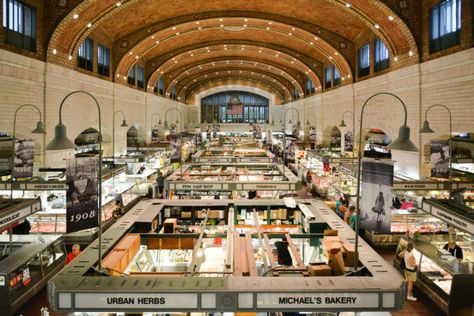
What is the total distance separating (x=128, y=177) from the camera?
18.1 meters

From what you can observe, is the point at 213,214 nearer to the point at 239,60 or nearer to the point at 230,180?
the point at 230,180

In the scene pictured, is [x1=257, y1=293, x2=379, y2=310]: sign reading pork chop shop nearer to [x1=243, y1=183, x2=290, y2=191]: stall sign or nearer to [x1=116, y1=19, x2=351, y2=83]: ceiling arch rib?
[x1=243, y1=183, x2=290, y2=191]: stall sign

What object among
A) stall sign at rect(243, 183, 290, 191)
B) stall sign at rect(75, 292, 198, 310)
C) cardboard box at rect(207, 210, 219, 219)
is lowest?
stall sign at rect(75, 292, 198, 310)

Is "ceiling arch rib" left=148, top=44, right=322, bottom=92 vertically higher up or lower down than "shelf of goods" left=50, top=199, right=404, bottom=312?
higher up

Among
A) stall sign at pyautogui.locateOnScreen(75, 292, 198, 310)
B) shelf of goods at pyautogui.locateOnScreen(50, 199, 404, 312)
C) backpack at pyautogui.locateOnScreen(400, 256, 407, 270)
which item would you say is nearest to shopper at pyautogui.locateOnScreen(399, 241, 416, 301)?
backpack at pyautogui.locateOnScreen(400, 256, 407, 270)

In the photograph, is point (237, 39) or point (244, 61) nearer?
point (237, 39)

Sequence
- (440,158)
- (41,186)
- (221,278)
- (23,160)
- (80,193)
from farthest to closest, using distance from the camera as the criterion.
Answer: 1. (23,160)
2. (440,158)
3. (41,186)
4. (80,193)
5. (221,278)

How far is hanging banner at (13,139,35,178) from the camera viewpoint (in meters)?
10.7

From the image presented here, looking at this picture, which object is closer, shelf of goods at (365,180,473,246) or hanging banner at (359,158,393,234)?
hanging banner at (359,158,393,234)

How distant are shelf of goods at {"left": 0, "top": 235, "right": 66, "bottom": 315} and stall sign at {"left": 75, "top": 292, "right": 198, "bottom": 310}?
389 cm

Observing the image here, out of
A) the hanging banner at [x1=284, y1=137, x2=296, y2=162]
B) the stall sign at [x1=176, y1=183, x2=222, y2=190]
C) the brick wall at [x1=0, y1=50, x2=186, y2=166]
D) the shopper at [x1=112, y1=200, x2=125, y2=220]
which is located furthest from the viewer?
the hanging banner at [x1=284, y1=137, x2=296, y2=162]

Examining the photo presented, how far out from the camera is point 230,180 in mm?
12484

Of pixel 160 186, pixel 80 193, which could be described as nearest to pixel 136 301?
pixel 80 193

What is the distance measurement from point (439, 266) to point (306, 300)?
4901 mm
